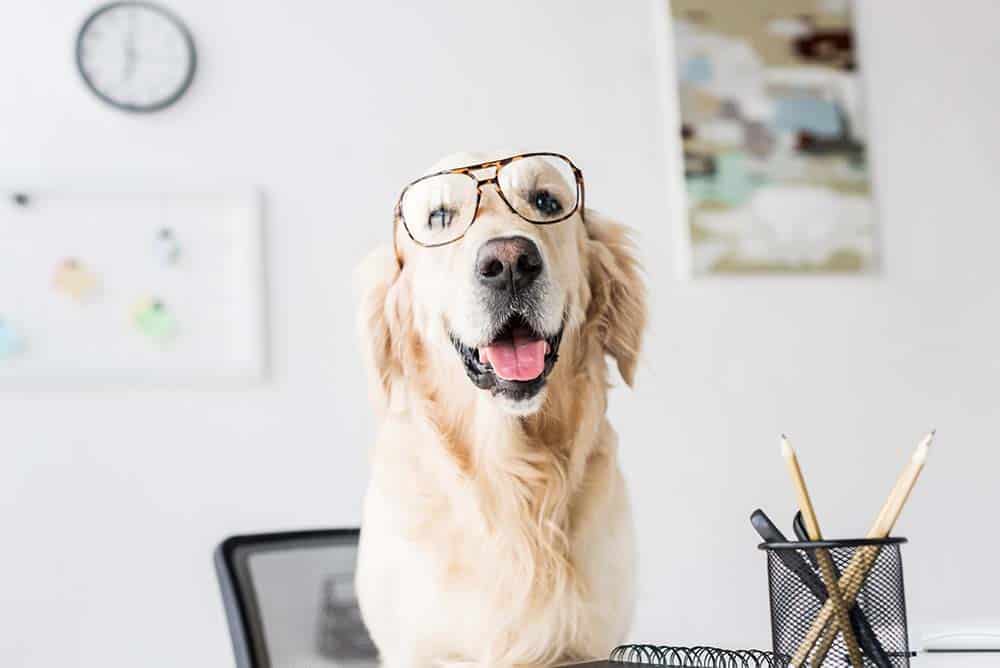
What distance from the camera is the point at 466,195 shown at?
0.95 metres

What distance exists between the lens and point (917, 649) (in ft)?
2.90

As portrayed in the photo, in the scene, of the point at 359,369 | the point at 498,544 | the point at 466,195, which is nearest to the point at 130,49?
the point at 359,369

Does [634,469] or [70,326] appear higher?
[70,326]

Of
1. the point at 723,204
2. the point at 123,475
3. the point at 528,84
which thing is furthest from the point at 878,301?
the point at 123,475

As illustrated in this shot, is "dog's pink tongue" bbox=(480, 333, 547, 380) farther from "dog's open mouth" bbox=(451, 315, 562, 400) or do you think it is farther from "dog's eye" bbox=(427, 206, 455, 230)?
"dog's eye" bbox=(427, 206, 455, 230)

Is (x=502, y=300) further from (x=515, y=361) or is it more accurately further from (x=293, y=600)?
(x=293, y=600)

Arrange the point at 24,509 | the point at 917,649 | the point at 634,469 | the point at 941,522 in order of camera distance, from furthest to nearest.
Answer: the point at 941,522 → the point at 634,469 → the point at 24,509 → the point at 917,649

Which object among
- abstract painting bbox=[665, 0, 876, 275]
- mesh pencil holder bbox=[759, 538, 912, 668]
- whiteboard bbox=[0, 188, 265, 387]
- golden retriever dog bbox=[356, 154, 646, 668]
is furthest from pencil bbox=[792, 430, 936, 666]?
abstract painting bbox=[665, 0, 876, 275]

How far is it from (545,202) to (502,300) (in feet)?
0.39

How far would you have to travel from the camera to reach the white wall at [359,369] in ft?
7.11

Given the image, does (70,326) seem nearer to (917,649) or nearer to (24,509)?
(24,509)

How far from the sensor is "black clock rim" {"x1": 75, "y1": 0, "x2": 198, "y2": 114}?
7.48ft

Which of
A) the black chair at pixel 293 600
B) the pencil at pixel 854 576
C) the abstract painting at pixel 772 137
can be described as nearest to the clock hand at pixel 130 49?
the abstract painting at pixel 772 137

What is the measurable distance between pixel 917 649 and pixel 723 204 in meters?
1.82
